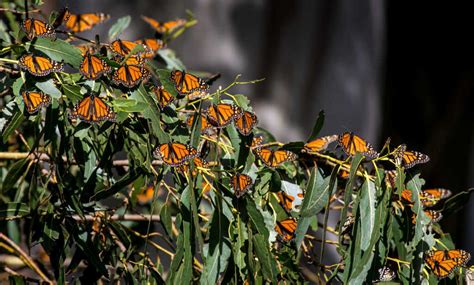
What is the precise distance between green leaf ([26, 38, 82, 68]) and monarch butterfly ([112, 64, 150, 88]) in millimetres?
114

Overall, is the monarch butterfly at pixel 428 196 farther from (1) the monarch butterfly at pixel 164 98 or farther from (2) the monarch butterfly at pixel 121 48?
(2) the monarch butterfly at pixel 121 48

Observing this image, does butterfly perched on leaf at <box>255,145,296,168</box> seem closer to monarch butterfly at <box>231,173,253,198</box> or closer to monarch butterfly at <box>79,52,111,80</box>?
monarch butterfly at <box>231,173,253,198</box>

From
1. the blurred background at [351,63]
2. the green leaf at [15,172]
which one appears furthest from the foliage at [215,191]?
the blurred background at [351,63]

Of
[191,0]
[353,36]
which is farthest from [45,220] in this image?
[353,36]

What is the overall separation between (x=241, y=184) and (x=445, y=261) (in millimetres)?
425

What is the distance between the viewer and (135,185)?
1600 mm

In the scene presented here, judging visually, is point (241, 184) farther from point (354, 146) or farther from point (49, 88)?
point (49, 88)

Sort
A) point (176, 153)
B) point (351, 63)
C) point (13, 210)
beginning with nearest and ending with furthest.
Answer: point (176, 153) < point (13, 210) < point (351, 63)

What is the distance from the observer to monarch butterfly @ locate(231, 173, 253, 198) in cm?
130

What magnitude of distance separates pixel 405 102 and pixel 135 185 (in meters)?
2.69

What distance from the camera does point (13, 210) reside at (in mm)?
1627

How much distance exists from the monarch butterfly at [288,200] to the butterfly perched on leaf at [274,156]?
0.38 feet

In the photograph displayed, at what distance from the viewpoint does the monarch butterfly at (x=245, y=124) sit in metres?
1.37

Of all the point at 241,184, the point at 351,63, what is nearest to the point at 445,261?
the point at 241,184
